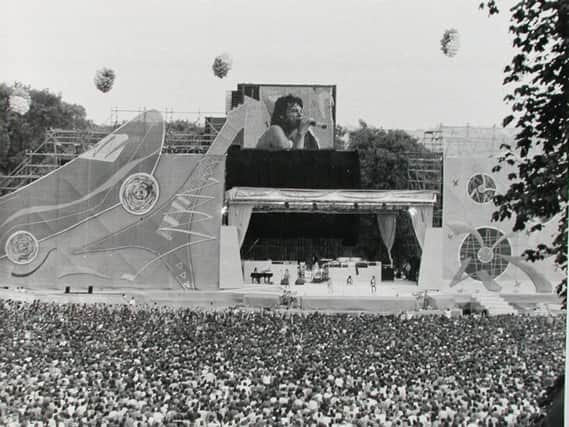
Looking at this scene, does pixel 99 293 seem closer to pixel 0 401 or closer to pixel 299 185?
pixel 299 185

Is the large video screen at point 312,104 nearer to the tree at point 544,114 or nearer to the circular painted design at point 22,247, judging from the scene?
the circular painted design at point 22,247

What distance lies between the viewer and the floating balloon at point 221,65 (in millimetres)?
35556

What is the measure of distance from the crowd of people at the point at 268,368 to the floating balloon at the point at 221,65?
49.0 ft

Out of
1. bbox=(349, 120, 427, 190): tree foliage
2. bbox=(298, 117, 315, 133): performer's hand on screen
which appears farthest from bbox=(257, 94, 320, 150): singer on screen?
bbox=(349, 120, 427, 190): tree foliage

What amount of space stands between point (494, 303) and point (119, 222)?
1388cm

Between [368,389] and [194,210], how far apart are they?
16.4 m

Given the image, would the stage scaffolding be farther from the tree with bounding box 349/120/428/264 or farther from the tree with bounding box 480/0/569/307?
the tree with bounding box 480/0/569/307

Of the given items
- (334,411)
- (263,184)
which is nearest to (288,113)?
(263,184)

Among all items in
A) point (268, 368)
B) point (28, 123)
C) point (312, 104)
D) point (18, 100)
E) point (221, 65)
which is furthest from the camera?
point (28, 123)

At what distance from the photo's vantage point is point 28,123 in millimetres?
42812

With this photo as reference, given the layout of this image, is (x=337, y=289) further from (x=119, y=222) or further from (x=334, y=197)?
(x=119, y=222)

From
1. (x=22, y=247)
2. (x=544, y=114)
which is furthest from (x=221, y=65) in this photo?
(x=544, y=114)

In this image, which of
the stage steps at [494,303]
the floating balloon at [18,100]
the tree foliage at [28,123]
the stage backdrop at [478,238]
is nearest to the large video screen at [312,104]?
the stage backdrop at [478,238]

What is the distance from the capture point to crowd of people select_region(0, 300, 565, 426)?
41.0ft
